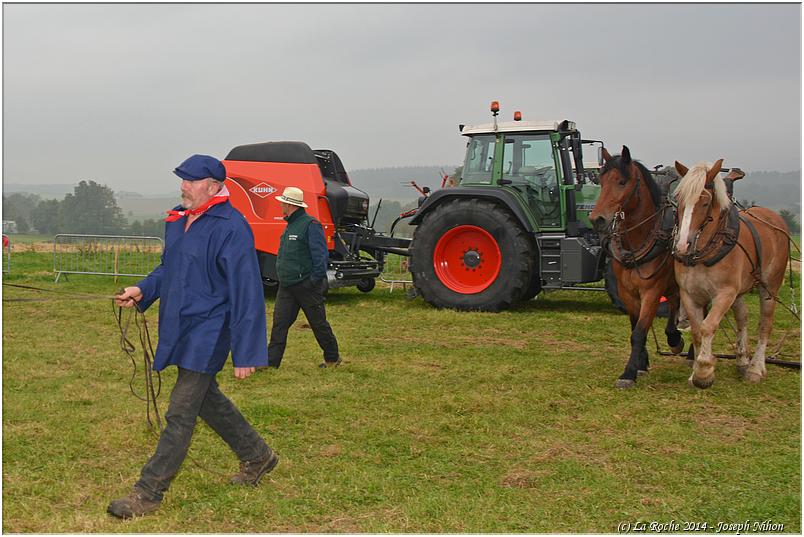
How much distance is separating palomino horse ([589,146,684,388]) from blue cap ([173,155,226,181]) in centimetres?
378

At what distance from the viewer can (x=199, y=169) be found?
4129 millimetres

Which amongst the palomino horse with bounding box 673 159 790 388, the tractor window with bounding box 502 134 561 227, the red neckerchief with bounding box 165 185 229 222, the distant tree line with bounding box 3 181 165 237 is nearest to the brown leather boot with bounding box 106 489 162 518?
the red neckerchief with bounding box 165 185 229 222

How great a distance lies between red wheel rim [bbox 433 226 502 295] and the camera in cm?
1160

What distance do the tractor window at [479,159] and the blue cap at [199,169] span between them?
25.1 feet

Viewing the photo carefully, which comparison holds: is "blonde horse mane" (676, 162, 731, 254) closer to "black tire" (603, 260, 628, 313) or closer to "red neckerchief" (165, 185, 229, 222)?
"red neckerchief" (165, 185, 229, 222)

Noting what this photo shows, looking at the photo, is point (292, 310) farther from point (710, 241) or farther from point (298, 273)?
point (710, 241)

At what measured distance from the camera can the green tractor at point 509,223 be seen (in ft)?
36.2

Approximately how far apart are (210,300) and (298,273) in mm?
3303

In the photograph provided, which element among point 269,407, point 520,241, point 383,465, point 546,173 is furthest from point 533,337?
point 383,465

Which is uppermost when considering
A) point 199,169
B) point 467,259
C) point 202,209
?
point 199,169

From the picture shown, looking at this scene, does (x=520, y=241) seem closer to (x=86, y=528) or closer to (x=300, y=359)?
(x=300, y=359)

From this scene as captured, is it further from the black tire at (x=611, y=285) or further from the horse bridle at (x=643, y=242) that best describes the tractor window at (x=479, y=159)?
the horse bridle at (x=643, y=242)

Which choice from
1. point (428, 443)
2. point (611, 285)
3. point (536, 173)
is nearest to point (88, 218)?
point (536, 173)

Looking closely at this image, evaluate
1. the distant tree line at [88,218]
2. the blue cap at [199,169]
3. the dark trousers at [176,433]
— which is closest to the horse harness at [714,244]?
the blue cap at [199,169]
